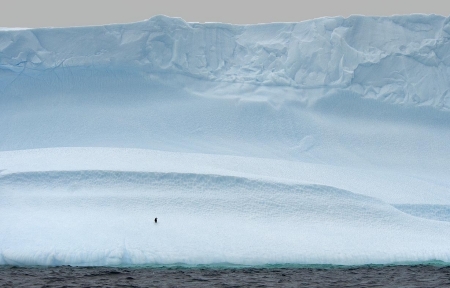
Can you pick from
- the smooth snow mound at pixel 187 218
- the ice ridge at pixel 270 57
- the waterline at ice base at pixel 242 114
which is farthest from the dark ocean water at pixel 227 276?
the ice ridge at pixel 270 57

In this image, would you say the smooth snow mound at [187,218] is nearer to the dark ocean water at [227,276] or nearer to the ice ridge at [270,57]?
the dark ocean water at [227,276]

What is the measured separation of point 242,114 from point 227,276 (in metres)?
6.28

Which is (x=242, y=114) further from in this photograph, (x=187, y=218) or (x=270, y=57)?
(x=187, y=218)

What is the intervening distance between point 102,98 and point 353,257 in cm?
714

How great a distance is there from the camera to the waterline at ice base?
33.6 ft

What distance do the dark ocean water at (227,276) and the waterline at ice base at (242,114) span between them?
1593 mm

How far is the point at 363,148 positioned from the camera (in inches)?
539

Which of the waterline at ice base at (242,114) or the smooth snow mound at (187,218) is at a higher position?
the waterline at ice base at (242,114)

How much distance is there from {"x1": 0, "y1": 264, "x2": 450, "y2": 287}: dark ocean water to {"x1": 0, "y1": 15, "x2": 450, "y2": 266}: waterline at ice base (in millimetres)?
1593

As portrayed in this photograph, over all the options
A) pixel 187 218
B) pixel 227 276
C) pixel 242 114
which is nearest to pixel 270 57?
pixel 242 114

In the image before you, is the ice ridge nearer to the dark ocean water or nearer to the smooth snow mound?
the smooth snow mound

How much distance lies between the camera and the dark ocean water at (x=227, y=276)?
750cm

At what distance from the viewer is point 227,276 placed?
26.0 ft

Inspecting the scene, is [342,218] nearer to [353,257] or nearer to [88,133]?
[353,257]
